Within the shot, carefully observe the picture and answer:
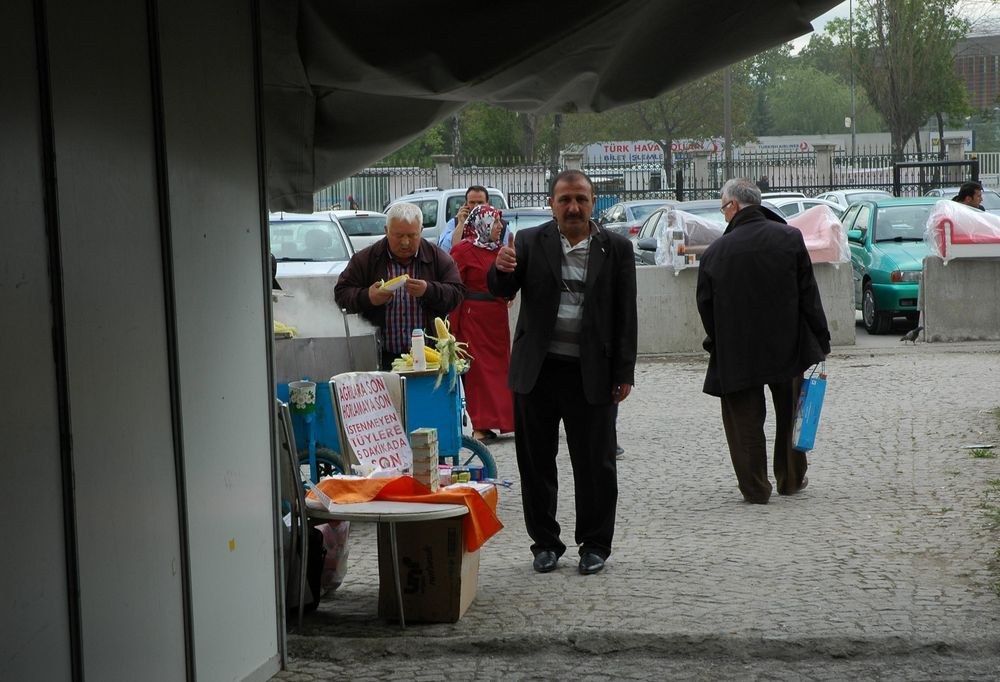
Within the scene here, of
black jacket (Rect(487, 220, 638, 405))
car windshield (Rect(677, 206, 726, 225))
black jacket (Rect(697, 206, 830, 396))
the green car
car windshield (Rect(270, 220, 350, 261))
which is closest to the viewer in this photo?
black jacket (Rect(487, 220, 638, 405))

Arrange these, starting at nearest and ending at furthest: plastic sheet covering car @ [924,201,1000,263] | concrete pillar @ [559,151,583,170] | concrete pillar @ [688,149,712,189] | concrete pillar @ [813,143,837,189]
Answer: plastic sheet covering car @ [924,201,1000,263] < concrete pillar @ [688,149,712,189] < concrete pillar @ [813,143,837,189] < concrete pillar @ [559,151,583,170]

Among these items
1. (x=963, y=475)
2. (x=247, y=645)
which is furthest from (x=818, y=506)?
(x=247, y=645)

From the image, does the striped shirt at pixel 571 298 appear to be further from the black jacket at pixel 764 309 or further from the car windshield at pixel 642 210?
the car windshield at pixel 642 210

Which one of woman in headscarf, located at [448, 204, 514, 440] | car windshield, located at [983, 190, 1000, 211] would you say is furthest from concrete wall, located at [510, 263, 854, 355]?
car windshield, located at [983, 190, 1000, 211]

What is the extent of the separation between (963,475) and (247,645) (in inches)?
226

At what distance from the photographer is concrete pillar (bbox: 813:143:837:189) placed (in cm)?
4234

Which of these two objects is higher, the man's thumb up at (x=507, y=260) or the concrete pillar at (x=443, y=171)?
the concrete pillar at (x=443, y=171)

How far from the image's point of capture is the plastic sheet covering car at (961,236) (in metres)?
16.0

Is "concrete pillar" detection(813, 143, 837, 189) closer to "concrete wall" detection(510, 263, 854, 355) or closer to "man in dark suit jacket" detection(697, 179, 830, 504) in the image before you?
"concrete wall" detection(510, 263, 854, 355)

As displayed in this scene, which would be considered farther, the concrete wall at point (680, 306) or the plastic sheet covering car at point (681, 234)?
the plastic sheet covering car at point (681, 234)

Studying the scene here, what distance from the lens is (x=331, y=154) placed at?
666 centimetres

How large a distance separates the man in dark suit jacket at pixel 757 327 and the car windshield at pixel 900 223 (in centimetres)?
1058

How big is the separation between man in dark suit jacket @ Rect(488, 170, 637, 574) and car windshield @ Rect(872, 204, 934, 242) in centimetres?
1262

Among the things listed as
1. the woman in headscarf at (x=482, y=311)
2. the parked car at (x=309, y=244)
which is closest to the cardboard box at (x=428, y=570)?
the woman in headscarf at (x=482, y=311)
